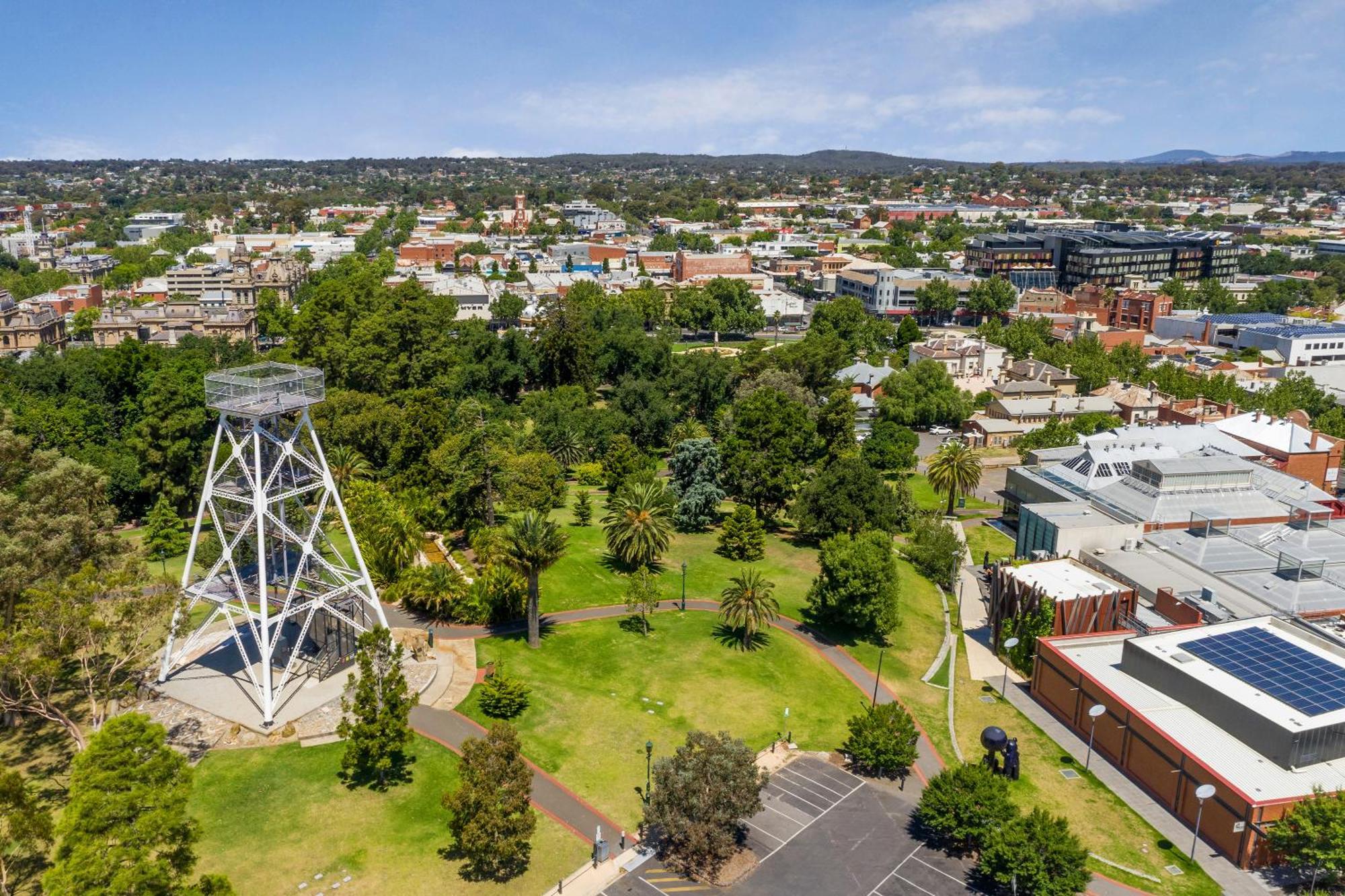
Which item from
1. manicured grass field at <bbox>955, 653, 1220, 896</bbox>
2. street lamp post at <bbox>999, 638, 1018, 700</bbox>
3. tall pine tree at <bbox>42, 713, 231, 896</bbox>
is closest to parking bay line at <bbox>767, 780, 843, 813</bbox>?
manicured grass field at <bbox>955, 653, 1220, 896</bbox>

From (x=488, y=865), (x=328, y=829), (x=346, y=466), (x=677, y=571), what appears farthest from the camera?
(x=346, y=466)

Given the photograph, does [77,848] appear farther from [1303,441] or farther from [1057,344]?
[1057,344]

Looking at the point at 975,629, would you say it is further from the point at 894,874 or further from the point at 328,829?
the point at 328,829

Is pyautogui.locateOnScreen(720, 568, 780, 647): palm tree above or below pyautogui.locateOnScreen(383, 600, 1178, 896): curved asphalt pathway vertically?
above

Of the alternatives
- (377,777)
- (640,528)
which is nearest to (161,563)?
(640,528)

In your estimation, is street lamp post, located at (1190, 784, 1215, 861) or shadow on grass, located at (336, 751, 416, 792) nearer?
street lamp post, located at (1190, 784, 1215, 861)

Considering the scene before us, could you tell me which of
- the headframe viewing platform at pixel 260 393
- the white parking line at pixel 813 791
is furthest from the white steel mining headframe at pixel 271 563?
the white parking line at pixel 813 791

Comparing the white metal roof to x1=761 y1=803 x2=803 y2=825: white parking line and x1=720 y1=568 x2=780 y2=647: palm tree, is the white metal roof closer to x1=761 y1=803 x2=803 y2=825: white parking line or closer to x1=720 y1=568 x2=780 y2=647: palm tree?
x1=720 y1=568 x2=780 y2=647: palm tree
